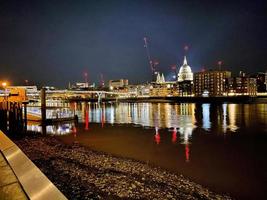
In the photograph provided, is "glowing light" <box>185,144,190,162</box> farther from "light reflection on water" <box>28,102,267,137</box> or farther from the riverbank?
the riverbank

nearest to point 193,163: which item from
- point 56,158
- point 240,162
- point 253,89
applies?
point 240,162

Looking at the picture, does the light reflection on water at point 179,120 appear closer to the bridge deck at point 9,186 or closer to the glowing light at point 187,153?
the glowing light at point 187,153

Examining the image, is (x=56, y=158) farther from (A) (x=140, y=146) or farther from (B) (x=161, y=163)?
Answer: (A) (x=140, y=146)

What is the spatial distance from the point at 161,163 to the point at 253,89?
593 feet

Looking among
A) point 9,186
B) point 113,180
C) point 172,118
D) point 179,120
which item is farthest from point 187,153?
point 172,118

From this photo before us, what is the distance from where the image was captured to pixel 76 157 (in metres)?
15.1

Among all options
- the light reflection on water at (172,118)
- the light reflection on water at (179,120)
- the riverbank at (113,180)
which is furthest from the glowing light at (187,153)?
the light reflection on water at (172,118)

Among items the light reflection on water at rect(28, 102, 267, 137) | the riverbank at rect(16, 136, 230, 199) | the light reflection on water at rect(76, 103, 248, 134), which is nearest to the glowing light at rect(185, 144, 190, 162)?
the light reflection on water at rect(28, 102, 267, 137)

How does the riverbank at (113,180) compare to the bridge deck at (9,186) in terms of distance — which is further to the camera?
the riverbank at (113,180)

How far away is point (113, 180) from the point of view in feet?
35.1

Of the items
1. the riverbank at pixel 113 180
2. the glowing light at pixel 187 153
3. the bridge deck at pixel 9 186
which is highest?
the bridge deck at pixel 9 186

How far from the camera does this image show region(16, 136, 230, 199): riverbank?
9305 millimetres

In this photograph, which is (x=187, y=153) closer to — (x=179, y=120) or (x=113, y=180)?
(x=113, y=180)

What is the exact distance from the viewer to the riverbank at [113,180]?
30.5 feet
